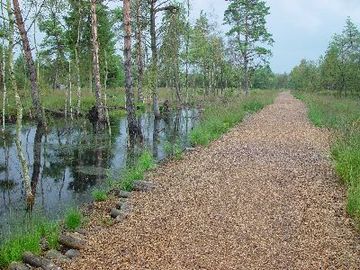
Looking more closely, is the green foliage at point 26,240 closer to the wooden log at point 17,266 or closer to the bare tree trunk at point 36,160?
the wooden log at point 17,266

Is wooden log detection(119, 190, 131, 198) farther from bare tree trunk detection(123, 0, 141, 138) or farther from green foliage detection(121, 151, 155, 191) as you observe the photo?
bare tree trunk detection(123, 0, 141, 138)

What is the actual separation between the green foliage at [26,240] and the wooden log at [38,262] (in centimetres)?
12

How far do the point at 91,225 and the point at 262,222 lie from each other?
336 centimetres

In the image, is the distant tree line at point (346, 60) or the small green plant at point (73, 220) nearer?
the small green plant at point (73, 220)

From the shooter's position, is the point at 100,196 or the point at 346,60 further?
the point at 346,60

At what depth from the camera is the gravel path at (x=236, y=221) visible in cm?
645

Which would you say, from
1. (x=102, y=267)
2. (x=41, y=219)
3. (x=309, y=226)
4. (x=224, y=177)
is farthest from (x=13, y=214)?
(x=309, y=226)

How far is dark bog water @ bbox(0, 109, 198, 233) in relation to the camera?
10.7 metres

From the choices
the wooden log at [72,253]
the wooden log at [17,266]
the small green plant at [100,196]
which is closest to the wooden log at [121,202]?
the small green plant at [100,196]

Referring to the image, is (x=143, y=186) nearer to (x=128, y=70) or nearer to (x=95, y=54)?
(x=128, y=70)

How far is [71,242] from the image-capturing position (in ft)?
23.9

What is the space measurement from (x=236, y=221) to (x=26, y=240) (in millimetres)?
3830

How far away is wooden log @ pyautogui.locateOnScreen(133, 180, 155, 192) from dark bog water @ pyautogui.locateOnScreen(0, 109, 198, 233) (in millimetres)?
1317

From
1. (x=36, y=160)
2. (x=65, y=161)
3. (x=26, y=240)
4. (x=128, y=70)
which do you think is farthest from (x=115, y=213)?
(x=128, y=70)
